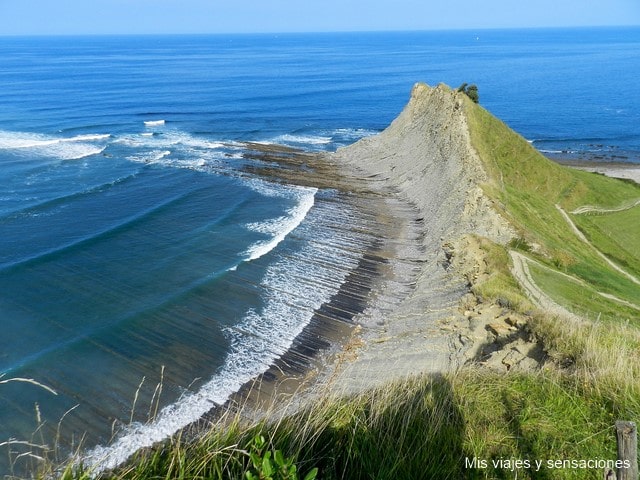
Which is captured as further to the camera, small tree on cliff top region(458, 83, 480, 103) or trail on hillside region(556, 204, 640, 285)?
small tree on cliff top region(458, 83, 480, 103)

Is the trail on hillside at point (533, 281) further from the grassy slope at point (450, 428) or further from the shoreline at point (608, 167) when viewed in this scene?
the shoreline at point (608, 167)

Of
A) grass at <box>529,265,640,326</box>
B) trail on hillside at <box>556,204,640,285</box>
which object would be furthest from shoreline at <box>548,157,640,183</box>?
grass at <box>529,265,640,326</box>

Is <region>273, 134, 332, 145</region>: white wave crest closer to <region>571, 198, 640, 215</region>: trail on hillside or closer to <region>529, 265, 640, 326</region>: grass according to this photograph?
<region>571, 198, 640, 215</region>: trail on hillside

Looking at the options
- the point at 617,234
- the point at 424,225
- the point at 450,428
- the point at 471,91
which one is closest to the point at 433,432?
the point at 450,428

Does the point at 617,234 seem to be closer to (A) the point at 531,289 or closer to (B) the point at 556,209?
(B) the point at 556,209

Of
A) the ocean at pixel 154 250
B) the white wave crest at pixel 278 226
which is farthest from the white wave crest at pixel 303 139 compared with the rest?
the white wave crest at pixel 278 226

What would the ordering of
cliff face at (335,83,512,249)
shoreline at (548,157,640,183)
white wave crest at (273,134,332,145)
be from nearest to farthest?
cliff face at (335,83,512,249) → shoreline at (548,157,640,183) → white wave crest at (273,134,332,145)
